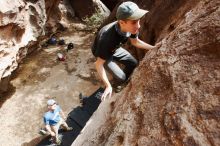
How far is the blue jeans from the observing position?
6.36 metres

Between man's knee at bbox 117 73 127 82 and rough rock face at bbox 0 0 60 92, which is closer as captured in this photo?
man's knee at bbox 117 73 127 82

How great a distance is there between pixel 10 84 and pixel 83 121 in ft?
11.7

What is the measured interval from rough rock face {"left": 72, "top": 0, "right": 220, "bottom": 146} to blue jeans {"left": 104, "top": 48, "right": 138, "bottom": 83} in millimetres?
1552

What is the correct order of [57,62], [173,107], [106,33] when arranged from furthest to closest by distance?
1. [57,62]
2. [106,33]
3. [173,107]

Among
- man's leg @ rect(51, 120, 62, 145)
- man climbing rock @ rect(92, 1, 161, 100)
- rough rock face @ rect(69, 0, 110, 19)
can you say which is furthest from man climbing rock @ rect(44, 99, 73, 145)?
A: rough rock face @ rect(69, 0, 110, 19)

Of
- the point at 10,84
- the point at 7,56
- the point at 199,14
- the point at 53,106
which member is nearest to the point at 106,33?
the point at 199,14

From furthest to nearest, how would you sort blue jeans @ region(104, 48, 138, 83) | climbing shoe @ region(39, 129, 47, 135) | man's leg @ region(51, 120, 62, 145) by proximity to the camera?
climbing shoe @ region(39, 129, 47, 135), man's leg @ region(51, 120, 62, 145), blue jeans @ region(104, 48, 138, 83)

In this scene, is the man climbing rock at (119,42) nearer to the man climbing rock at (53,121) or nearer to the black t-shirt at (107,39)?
the black t-shirt at (107,39)

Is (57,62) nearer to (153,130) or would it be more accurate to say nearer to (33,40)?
(33,40)

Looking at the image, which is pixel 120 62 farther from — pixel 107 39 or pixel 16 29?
pixel 16 29

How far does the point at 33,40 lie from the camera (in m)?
12.0

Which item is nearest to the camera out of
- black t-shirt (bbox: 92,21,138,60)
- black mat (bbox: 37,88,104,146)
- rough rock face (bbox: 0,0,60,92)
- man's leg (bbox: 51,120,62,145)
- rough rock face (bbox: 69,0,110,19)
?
black t-shirt (bbox: 92,21,138,60)

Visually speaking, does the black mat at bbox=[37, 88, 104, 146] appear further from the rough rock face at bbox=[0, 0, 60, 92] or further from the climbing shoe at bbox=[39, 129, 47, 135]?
the rough rock face at bbox=[0, 0, 60, 92]

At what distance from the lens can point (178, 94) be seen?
393 centimetres
